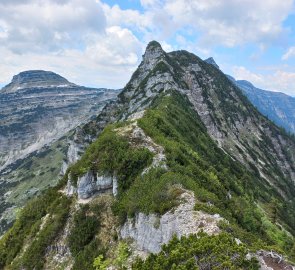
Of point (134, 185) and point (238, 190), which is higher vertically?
point (134, 185)

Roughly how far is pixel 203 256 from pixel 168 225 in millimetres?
9245

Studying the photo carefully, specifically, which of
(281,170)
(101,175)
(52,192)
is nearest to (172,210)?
(101,175)

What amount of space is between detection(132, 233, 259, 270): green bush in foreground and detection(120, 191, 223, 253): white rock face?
3.36m

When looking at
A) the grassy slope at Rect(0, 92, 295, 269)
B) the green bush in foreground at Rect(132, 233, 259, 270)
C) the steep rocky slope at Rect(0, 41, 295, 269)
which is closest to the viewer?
the green bush in foreground at Rect(132, 233, 259, 270)

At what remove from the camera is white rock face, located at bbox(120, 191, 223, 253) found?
3369cm

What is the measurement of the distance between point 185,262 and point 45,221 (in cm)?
3131

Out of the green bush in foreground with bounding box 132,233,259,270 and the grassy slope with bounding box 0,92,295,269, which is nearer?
the green bush in foreground with bounding box 132,233,259,270

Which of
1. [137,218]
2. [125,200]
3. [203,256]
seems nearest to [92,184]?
[125,200]

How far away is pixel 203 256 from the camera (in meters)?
26.7

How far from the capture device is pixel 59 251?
46.6m

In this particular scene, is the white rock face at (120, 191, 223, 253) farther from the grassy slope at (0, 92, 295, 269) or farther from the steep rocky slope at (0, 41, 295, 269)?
the grassy slope at (0, 92, 295, 269)

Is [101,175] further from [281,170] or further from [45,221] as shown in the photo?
[281,170]

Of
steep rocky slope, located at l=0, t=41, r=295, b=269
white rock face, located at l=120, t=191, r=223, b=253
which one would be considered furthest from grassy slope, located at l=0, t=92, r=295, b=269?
white rock face, located at l=120, t=191, r=223, b=253

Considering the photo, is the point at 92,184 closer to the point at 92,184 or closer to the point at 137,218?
the point at 92,184
